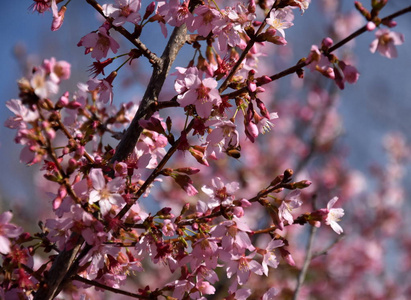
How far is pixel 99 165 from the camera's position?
137cm

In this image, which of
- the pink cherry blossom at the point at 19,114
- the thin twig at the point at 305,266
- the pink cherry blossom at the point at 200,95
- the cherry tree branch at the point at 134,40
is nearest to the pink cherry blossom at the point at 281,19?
the pink cherry blossom at the point at 200,95

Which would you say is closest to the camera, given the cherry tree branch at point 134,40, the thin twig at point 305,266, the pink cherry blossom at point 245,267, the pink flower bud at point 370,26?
the pink flower bud at point 370,26

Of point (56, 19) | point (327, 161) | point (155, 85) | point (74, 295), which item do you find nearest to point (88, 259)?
point (74, 295)

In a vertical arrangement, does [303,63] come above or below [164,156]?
above

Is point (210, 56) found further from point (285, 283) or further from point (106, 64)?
point (285, 283)

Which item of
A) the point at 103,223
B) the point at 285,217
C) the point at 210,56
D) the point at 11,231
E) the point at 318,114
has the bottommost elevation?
the point at 11,231

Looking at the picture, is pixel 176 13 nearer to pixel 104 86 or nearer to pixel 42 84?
pixel 104 86

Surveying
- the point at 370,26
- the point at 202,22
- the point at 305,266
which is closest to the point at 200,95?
the point at 202,22

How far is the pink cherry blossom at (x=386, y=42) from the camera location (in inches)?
48.9

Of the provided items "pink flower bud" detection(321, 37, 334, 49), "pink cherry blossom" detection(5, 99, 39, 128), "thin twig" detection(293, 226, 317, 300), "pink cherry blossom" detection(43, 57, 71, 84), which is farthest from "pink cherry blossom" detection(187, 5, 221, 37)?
"thin twig" detection(293, 226, 317, 300)

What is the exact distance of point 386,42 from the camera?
4.19 feet

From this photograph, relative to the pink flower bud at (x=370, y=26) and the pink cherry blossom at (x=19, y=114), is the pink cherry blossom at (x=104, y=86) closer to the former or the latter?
the pink cherry blossom at (x=19, y=114)

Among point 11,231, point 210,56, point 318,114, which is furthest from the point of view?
point 318,114

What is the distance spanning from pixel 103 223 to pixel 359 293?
7.56 metres
